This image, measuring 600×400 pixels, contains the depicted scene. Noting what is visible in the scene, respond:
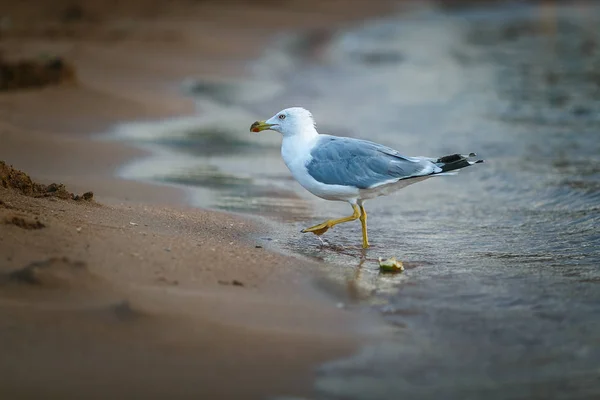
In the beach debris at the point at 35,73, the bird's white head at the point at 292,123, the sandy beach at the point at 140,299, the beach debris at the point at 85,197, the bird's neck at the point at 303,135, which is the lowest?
the sandy beach at the point at 140,299

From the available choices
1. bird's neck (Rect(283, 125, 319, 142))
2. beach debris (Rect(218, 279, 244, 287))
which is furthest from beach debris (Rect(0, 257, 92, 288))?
bird's neck (Rect(283, 125, 319, 142))

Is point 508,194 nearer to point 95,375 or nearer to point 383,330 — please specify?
point 383,330

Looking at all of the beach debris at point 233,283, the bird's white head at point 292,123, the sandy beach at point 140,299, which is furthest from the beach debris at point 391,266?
the bird's white head at point 292,123

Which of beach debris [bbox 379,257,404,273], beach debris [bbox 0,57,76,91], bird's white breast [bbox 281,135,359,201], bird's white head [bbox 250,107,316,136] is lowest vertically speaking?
beach debris [bbox 379,257,404,273]

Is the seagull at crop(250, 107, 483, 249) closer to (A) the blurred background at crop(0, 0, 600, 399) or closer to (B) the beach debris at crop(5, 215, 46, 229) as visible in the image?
(A) the blurred background at crop(0, 0, 600, 399)

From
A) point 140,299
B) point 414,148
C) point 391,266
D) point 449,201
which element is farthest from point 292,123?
point 414,148

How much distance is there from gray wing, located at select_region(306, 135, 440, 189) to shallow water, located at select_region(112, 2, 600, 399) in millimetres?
592

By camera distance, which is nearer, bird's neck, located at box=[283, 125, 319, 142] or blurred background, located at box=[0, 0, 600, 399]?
blurred background, located at box=[0, 0, 600, 399]

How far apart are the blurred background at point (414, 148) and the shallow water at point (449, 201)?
2 centimetres

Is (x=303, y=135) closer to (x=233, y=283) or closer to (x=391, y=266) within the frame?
(x=391, y=266)

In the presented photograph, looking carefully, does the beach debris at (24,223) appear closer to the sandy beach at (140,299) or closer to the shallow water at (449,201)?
the sandy beach at (140,299)

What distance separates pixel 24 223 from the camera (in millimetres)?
6055

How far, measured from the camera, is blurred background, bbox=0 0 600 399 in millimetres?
5184

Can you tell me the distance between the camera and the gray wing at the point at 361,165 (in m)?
7.37
